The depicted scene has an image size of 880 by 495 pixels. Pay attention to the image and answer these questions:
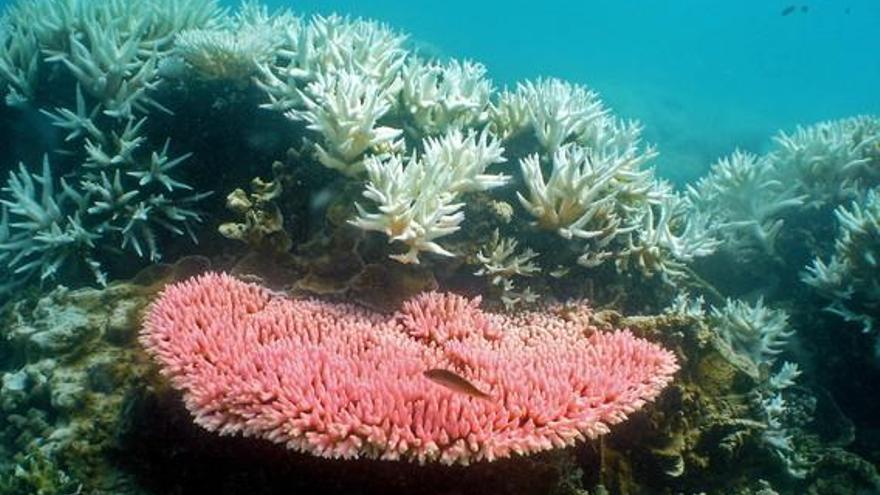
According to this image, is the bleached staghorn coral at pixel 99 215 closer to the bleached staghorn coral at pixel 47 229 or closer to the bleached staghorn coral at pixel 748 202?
the bleached staghorn coral at pixel 47 229

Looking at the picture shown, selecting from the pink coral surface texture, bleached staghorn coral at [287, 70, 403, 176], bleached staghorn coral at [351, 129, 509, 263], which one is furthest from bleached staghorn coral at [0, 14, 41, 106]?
bleached staghorn coral at [351, 129, 509, 263]

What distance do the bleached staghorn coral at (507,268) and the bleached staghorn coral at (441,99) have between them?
1266 millimetres

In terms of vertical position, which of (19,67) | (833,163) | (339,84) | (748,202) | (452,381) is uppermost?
(833,163)

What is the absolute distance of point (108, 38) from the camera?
17.8 ft

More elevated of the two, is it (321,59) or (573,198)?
(321,59)

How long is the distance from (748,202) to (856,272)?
5.15 feet

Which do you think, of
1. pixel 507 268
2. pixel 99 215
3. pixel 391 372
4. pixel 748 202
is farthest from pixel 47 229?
pixel 748 202

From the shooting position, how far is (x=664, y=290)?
17.5 ft

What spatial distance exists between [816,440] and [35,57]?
7.44m

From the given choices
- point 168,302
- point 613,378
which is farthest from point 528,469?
point 168,302

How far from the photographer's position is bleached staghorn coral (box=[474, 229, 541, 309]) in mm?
4555

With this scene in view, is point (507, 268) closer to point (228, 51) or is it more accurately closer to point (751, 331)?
point (751, 331)

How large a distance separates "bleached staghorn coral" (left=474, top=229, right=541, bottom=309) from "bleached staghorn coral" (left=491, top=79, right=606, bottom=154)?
1122 millimetres

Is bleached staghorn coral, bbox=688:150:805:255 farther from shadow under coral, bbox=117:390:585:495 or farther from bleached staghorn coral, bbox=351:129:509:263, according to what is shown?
shadow under coral, bbox=117:390:585:495
